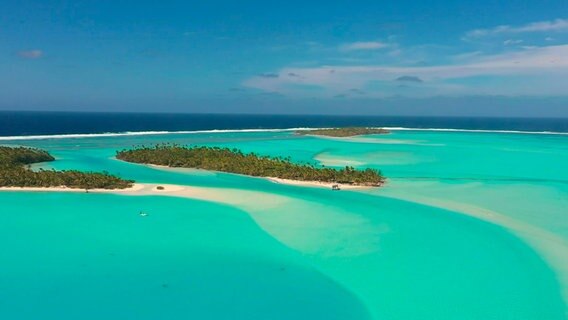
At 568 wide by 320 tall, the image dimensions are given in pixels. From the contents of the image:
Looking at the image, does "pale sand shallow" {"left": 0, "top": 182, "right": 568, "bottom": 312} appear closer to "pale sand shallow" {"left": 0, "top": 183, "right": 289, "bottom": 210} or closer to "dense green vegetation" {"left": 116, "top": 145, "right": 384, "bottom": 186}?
"pale sand shallow" {"left": 0, "top": 183, "right": 289, "bottom": 210}

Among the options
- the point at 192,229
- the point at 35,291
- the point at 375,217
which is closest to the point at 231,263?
the point at 192,229

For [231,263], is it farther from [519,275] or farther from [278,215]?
[519,275]

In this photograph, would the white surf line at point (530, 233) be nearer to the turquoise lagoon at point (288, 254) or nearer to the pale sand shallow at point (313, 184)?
the turquoise lagoon at point (288, 254)

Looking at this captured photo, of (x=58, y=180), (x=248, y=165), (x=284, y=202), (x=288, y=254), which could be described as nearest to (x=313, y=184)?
(x=284, y=202)

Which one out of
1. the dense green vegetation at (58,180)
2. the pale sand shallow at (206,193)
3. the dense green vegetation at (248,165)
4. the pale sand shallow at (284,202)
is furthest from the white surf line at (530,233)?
the dense green vegetation at (58,180)

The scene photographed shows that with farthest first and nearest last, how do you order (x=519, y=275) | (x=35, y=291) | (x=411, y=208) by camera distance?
(x=411, y=208), (x=519, y=275), (x=35, y=291)

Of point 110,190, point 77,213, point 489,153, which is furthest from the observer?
point 489,153

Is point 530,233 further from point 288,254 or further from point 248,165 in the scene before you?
point 248,165
